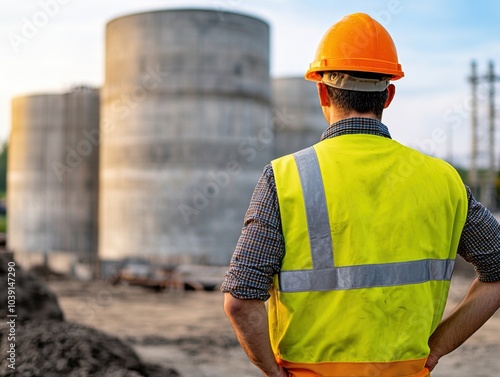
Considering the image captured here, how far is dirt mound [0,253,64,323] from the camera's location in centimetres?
697

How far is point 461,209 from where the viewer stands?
6.33 ft

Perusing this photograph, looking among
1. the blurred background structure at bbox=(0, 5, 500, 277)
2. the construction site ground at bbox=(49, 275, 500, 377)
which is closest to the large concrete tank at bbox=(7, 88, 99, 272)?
the blurred background structure at bbox=(0, 5, 500, 277)

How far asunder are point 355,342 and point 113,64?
1824cm

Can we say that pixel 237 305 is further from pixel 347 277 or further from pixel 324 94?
pixel 324 94

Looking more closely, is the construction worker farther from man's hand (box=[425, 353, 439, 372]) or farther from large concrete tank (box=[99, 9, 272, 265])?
large concrete tank (box=[99, 9, 272, 265])

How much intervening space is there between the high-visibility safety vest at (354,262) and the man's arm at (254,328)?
2.0 inches

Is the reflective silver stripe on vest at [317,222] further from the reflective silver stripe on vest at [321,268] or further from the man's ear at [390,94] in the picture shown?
the man's ear at [390,94]

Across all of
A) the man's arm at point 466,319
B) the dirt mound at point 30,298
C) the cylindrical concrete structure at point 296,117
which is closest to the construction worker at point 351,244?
the man's arm at point 466,319

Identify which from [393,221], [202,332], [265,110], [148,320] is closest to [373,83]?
[393,221]

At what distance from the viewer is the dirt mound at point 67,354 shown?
486 centimetres

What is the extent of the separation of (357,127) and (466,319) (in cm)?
71

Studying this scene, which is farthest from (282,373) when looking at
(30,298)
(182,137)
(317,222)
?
(182,137)

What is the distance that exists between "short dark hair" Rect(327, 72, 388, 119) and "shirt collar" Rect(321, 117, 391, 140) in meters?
0.03

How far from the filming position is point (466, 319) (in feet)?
6.74
